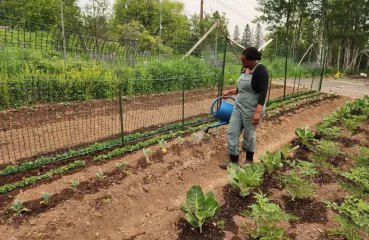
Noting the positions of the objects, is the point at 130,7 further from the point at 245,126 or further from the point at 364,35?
the point at 245,126

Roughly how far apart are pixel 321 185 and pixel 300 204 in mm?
679

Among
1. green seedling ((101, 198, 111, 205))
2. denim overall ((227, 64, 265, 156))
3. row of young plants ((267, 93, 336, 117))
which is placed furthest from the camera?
row of young plants ((267, 93, 336, 117))

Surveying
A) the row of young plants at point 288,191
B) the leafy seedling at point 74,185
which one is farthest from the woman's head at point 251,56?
the leafy seedling at point 74,185

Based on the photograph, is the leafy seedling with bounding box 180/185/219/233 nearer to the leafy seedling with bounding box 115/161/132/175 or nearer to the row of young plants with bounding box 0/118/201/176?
the leafy seedling with bounding box 115/161/132/175

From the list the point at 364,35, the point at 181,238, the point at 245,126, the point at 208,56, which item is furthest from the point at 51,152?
the point at 364,35

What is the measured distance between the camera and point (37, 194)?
315cm

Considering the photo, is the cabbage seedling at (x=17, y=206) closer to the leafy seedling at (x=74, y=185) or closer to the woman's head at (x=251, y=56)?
the leafy seedling at (x=74, y=185)

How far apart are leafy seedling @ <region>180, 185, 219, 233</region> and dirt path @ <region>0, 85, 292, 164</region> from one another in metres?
2.79

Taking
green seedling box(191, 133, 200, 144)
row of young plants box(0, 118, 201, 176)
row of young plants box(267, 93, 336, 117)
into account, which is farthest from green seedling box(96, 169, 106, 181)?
row of young plants box(267, 93, 336, 117)

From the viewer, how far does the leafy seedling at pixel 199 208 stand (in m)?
2.41

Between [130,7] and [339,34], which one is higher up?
[130,7]

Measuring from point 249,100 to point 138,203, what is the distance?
2021mm

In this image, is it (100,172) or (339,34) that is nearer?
(100,172)

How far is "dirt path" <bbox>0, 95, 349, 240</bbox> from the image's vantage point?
8.64 ft
